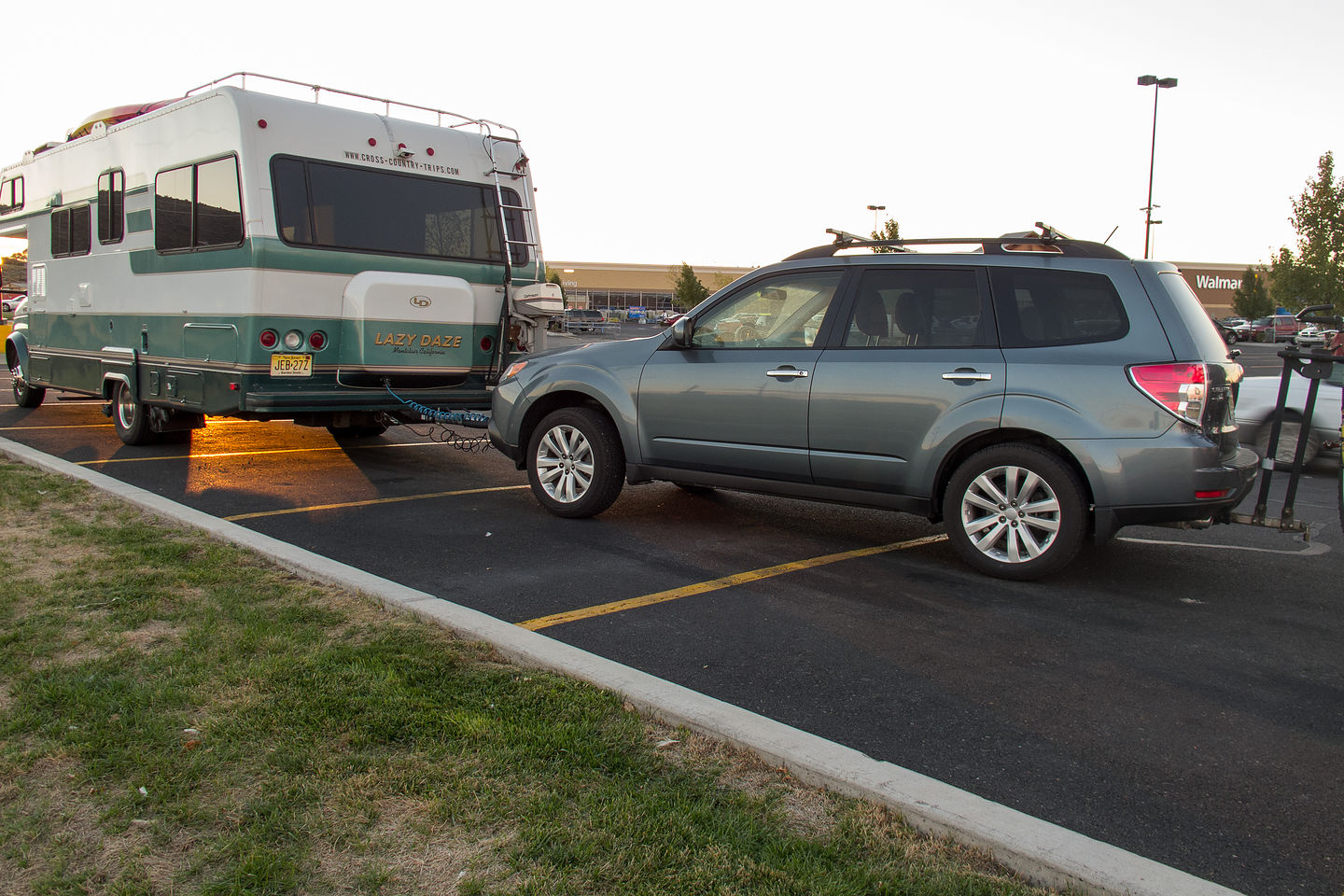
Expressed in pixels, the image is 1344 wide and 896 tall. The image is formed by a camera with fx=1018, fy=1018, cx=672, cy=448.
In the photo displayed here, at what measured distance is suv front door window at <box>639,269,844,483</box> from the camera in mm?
6438

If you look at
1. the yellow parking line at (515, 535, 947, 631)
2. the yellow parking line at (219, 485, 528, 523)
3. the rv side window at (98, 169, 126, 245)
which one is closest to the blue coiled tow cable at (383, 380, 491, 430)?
the yellow parking line at (219, 485, 528, 523)

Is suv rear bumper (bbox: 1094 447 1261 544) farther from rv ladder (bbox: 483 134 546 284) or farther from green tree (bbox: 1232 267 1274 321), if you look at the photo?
green tree (bbox: 1232 267 1274 321)

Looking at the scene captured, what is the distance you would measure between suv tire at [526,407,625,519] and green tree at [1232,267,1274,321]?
82.2 metres

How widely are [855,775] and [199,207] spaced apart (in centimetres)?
826

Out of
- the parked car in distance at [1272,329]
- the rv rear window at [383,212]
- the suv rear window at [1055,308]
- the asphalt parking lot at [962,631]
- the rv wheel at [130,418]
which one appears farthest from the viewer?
the parked car in distance at [1272,329]

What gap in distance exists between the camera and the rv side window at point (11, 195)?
12.6 meters

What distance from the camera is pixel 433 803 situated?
2906mm

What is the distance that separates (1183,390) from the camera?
5.42 meters

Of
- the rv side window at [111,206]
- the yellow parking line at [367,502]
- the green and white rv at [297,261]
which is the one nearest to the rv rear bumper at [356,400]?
the green and white rv at [297,261]

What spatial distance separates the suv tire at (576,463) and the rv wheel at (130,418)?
16.4 ft

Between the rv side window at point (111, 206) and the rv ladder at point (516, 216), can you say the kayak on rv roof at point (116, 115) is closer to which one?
the rv side window at point (111, 206)

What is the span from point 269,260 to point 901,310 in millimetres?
5332

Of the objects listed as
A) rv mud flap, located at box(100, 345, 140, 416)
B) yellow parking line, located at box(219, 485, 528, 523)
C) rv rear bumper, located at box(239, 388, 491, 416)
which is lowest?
yellow parking line, located at box(219, 485, 528, 523)

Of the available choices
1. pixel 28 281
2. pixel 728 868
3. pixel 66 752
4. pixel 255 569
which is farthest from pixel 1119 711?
pixel 28 281
